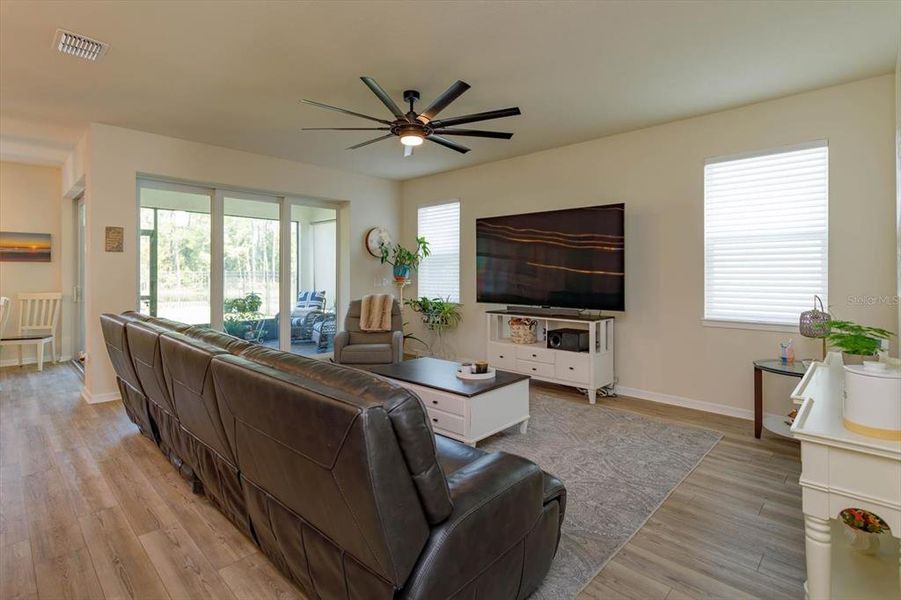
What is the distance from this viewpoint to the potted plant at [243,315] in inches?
215

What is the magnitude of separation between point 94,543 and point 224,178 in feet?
13.4

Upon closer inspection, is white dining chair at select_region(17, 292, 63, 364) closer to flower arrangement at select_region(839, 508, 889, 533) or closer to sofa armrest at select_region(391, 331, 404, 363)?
sofa armrest at select_region(391, 331, 404, 363)

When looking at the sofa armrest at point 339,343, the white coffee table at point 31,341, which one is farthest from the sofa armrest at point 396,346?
the white coffee table at point 31,341

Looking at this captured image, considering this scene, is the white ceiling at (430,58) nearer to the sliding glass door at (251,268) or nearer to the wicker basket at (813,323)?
the sliding glass door at (251,268)

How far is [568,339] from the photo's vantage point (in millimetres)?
4480

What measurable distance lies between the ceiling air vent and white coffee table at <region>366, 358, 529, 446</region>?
2919 mm

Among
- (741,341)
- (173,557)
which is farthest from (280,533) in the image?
(741,341)

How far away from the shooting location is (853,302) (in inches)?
132

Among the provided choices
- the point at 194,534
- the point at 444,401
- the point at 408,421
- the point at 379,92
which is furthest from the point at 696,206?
the point at 194,534

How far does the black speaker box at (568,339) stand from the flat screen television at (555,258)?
11.3 inches

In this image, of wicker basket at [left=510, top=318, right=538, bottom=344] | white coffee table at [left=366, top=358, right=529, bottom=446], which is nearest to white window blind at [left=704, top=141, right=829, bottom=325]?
wicker basket at [left=510, top=318, right=538, bottom=344]

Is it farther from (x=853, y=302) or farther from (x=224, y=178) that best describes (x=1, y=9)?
(x=853, y=302)

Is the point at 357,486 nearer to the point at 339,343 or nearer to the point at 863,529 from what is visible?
the point at 863,529

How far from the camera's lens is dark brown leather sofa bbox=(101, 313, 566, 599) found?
1146 millimetres
